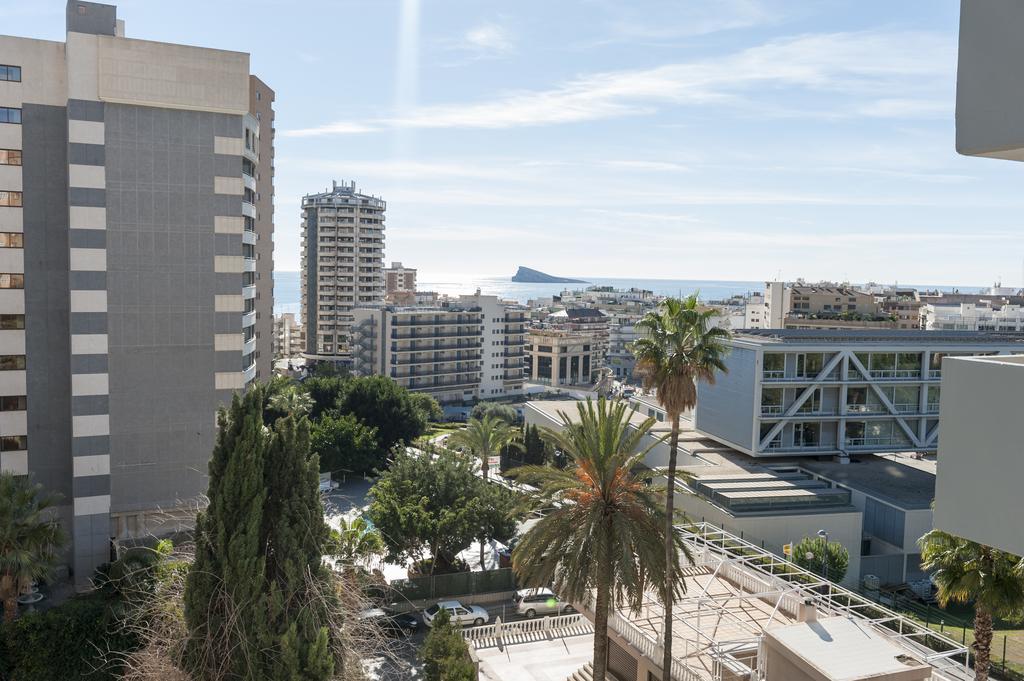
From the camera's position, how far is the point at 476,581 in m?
39.2

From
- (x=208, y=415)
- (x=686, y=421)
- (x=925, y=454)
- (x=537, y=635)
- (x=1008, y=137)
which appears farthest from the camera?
(x=686, y=421)

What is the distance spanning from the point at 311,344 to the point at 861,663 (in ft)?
433

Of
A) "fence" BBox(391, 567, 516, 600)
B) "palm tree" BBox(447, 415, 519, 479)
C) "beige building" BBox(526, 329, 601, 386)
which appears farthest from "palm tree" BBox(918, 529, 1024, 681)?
"beige building" BBox(526, 329, 601, 386)

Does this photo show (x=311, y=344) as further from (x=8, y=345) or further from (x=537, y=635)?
(x=537, y=635)

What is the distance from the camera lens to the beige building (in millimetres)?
153750

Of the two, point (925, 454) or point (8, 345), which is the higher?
point (8, 345)

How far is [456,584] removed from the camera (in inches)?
1531

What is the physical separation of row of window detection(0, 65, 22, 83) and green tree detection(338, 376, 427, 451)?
39296 mm

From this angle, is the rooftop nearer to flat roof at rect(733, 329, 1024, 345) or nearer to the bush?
flat roof at rect(733, 329, 1024, 345)

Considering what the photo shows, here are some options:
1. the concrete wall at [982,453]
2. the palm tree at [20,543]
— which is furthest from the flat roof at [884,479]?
the concrete wall at [982,453]

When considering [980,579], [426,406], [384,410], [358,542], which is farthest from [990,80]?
[426,406]

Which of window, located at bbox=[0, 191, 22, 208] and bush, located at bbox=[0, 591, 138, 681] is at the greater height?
window, located at bbox=[0, 191, 22, 208]

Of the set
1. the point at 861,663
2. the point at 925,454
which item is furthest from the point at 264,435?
the point at 925,454

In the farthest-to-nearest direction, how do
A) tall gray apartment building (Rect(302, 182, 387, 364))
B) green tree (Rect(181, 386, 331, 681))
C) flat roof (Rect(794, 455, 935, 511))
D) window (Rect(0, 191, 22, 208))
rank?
tall gray apartment building (Rect(302, 182, 387, 364)) < flat roof (Rect(794, 455, 935, 511)) < window (Rect(0, 191, 22, 208)) < green tree (Rect(181, 386, 331, 681))
